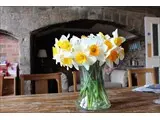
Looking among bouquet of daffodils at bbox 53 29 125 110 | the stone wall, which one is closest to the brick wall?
the stone wall

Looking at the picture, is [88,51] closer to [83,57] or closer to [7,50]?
[83,57]

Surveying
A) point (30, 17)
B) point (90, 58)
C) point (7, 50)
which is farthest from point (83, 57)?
point (7, 50)

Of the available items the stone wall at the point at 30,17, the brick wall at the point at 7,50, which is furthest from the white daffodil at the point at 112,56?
the brick wall at the point at 7,50

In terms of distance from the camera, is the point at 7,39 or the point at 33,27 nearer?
the point at 33,27

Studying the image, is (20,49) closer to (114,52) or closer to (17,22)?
(17,22)

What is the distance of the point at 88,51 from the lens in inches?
40.8

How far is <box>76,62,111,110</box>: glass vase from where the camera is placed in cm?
109

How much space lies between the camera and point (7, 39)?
14.4ft

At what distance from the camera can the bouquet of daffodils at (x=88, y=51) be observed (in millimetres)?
1039

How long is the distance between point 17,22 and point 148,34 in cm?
237
